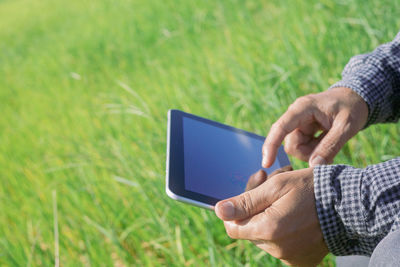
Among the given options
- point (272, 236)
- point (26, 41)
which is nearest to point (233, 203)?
point (272, 236)

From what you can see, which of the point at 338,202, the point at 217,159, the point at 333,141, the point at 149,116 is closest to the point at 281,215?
the point at 338,202

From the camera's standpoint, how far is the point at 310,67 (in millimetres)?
1698

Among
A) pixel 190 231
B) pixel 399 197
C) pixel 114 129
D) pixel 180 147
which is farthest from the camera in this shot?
pixel 114 129

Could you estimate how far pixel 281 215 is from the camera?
72 cm

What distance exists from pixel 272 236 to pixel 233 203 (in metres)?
0.09

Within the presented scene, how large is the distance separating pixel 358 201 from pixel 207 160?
0.34m

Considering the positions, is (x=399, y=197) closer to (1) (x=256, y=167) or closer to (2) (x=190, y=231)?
(1) (x=256, y=167)

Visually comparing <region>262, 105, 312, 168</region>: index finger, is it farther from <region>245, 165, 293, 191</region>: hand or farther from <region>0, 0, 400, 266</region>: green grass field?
<region>0, 0, 400, 266</region>: green grass field

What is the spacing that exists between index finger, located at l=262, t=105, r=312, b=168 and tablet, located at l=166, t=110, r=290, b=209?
0.10 ft

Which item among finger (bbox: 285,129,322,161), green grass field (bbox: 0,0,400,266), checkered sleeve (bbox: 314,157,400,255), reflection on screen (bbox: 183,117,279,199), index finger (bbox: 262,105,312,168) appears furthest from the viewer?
green grass field (bbox: 0,0,400,266)

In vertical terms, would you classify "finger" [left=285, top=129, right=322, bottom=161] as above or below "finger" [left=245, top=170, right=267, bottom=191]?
below

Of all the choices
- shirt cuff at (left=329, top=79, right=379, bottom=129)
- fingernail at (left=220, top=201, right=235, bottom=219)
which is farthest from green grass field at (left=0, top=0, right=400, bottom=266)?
fingernail at (left=220, top=201, right=235, bottom=219)

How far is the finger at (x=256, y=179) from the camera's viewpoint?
89 cm

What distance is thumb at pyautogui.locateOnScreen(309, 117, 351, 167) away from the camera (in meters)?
1.02
